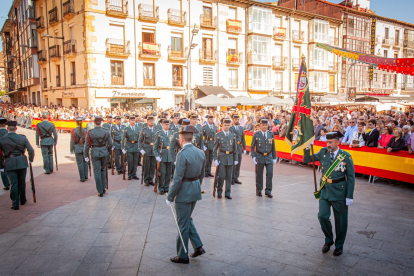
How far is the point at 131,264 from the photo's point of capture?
484 centimetres

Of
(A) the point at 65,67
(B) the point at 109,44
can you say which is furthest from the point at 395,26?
(A) the point at 65,67

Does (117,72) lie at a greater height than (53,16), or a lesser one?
lesser

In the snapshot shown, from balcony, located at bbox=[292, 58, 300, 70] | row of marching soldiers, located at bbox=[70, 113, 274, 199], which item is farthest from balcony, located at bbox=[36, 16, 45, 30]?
balcony, located at bbox=[292, 58, 300, 70]

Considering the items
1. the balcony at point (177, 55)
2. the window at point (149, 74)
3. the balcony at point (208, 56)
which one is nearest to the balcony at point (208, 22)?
the balcony at point (208, 56)

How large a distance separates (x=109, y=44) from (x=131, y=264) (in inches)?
1021

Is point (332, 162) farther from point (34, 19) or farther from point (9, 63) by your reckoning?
point (9, 63)

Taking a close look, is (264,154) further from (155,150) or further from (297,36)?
(297,36)

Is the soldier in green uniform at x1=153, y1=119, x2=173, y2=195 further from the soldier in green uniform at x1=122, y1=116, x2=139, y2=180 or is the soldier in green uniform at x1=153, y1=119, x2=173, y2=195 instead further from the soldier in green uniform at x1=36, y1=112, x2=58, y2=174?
the soldier in green uniform at x1=36, y1=112, x2=58, y2=174

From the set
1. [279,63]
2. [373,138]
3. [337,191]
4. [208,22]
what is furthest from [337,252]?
[279,63]

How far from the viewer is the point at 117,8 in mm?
27844

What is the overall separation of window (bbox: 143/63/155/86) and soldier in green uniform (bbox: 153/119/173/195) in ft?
72.5

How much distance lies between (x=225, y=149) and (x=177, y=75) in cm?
2459

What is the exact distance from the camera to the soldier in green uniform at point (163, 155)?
8648 millimetres

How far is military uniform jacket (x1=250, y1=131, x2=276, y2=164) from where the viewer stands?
8383 mm
